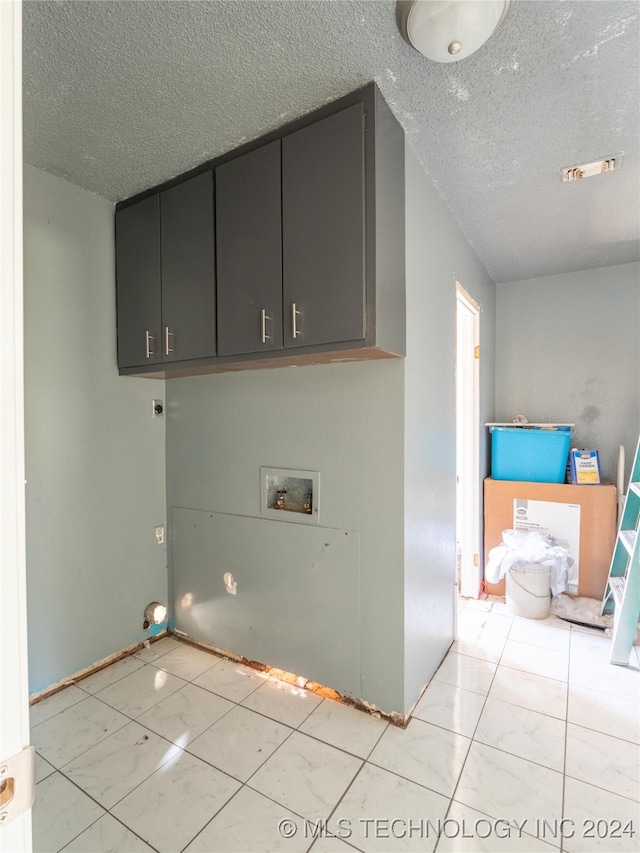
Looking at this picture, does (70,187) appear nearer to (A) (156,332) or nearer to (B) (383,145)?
(A) (156,332)

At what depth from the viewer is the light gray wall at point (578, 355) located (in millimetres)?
3039

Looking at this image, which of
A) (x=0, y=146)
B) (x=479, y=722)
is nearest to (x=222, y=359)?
(x=0, y=146)

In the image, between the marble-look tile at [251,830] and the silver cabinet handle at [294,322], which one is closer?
the marble-look tile at [251,830]

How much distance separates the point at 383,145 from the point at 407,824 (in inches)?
89.2

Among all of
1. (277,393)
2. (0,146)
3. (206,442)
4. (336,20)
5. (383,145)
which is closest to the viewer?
(0,146)

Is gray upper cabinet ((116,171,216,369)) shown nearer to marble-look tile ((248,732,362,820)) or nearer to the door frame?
the door frame

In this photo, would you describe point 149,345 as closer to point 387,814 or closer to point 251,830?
point 251,830

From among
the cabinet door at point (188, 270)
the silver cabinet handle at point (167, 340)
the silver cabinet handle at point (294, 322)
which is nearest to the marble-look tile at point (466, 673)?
the silver cabinet handle at point (294, 322)

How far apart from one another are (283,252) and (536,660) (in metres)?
2.38

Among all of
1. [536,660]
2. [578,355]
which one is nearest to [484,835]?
[536,660]

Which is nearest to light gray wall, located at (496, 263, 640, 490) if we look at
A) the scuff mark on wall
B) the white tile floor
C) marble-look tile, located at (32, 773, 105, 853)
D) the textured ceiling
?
the scuff mark on wall

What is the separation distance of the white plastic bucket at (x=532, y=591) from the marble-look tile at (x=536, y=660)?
13.1 inches

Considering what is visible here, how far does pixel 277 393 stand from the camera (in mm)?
2020

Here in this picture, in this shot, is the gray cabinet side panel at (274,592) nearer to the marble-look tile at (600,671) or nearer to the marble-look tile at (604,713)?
the marble-look tile at (604,713)
